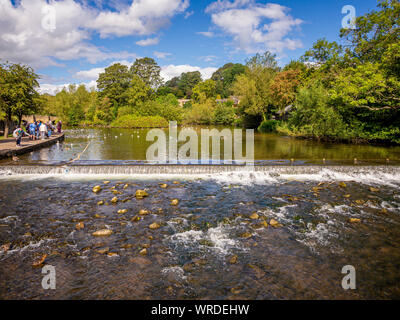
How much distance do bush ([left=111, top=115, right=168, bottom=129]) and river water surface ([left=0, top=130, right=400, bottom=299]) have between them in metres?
43.7

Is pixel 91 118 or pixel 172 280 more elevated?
pixel 91 118

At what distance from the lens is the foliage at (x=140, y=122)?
55.0m

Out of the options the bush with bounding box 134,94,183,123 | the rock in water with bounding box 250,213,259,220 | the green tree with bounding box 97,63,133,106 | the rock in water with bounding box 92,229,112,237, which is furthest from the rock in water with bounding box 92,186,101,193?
the green tree with bounding box 97,63,133,106

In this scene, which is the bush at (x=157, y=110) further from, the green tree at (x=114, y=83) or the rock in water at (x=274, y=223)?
the rock in water at (x=274, y=223)

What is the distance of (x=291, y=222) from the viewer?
788cm

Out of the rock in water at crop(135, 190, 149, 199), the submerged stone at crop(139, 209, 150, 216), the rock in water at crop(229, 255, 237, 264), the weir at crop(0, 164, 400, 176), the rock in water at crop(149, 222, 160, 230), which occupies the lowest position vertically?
the rock in water at crop(229, 255, 237, 264)

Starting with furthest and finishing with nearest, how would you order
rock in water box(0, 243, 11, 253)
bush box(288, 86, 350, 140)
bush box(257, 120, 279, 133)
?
bush box(257, 120, 279, 133), bush box(288, 86, 350, 140), rock in water box(0, 243, 11, 253)

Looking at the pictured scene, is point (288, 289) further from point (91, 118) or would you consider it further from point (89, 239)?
point (91, 118)

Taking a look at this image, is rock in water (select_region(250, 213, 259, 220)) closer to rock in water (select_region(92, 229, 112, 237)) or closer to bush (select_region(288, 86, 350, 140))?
rock in water (select_region(92, 229, 112, 237))

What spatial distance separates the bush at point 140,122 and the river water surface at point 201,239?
43663mm

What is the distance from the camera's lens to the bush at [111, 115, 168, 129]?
55.0 metres

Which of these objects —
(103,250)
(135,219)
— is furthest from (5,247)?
(135,219)

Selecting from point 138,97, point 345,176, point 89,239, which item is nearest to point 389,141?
point 345,176
